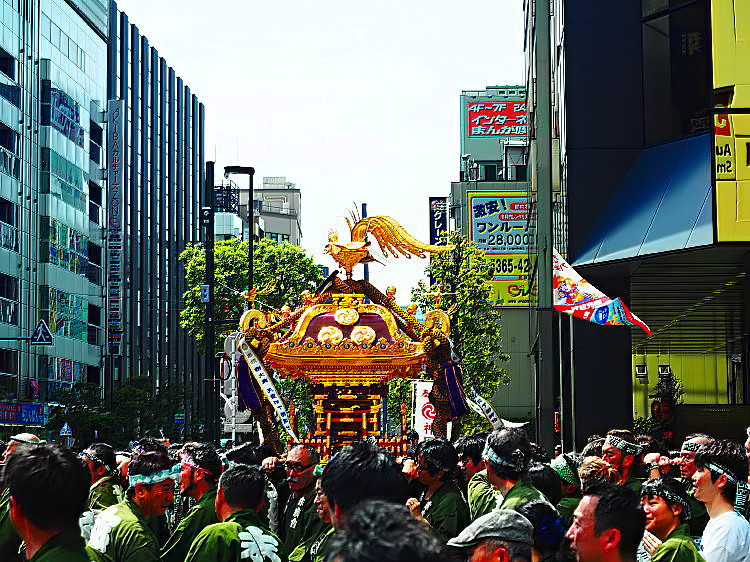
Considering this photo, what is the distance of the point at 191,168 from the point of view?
112 metres

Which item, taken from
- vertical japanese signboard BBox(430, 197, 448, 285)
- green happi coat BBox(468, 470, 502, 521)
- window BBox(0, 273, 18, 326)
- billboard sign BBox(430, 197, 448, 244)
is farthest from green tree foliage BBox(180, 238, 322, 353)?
green happi coat BBox(468, 470, 502, 521)

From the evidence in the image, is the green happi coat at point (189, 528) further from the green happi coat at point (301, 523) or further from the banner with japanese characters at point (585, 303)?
the banner with japanese characters at point (585, 303)

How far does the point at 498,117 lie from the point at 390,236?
57.4 metres

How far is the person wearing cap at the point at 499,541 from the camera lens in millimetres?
4793

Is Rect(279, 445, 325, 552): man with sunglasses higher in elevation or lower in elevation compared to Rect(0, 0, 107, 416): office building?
lower

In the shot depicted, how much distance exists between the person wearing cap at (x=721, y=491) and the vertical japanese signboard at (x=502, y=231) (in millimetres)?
56004

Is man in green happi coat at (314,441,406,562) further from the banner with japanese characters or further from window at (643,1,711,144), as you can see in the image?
window at (643,1,711,144)

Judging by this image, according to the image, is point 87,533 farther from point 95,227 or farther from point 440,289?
point 95,227

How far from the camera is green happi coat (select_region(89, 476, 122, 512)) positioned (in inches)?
382

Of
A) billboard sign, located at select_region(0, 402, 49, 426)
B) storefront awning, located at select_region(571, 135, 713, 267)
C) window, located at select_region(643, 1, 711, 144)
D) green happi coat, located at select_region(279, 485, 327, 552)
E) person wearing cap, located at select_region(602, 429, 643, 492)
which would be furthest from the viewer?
billboard sign, located at select_region(0, 402, 49, 426)

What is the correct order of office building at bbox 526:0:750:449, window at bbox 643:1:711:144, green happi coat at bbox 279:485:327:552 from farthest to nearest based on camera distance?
window at bbox 643:1:711:144 < office building at bbox 526:0:750:449 < green happi coat at bbox 279:485:327:552

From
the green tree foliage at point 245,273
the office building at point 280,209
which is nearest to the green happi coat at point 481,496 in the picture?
the green tree foliage at point 245,273

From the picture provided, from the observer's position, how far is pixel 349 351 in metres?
21.4

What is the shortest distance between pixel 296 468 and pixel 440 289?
3630 centimetres
